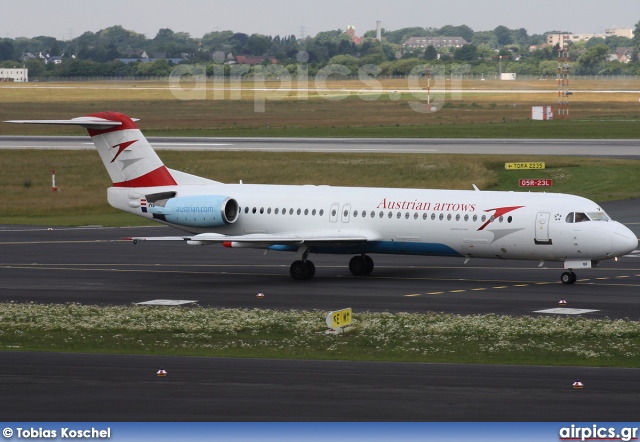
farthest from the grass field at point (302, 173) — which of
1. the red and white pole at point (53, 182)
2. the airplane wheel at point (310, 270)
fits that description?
the airplane wheel at point (310, 270)

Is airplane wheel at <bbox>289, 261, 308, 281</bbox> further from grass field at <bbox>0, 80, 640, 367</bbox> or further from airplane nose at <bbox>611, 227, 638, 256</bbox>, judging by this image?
airplane nose at <bbox>611, 227, 638, 256</bbox>

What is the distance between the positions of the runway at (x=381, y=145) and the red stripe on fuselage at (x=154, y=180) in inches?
1668

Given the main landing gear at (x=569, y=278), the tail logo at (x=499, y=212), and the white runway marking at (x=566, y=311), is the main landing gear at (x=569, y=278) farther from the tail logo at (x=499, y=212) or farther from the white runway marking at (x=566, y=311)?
the white runway marking at (x=566, y=311)

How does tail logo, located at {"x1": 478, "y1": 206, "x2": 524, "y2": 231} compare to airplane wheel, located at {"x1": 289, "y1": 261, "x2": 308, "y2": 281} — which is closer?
tail logo, located at {"x1": 478, "y1": 206, "x2": 524, "y2": 231}

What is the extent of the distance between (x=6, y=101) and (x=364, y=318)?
132 metres

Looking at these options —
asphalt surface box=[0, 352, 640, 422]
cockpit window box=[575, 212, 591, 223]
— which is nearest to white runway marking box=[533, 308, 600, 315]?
cockpit window box=[575, 212, 591, 223]

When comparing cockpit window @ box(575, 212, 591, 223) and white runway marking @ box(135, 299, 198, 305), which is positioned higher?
cockpit window @ box(575, 212, 591, 223)

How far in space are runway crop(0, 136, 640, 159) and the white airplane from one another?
42595 mm

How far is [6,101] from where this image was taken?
502ft

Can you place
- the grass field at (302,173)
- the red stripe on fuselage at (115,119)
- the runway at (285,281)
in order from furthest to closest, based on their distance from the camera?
the grass field at (302,173)
the red stripe on fuselage at (115,119)
the runway at (285,281)

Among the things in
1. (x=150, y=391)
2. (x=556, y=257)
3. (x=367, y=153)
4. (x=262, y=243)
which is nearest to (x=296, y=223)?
(x=262, y=243)

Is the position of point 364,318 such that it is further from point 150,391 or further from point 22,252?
point 22,252

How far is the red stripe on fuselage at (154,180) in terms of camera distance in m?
42.8

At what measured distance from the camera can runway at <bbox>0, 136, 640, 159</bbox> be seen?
8456 centimetres
